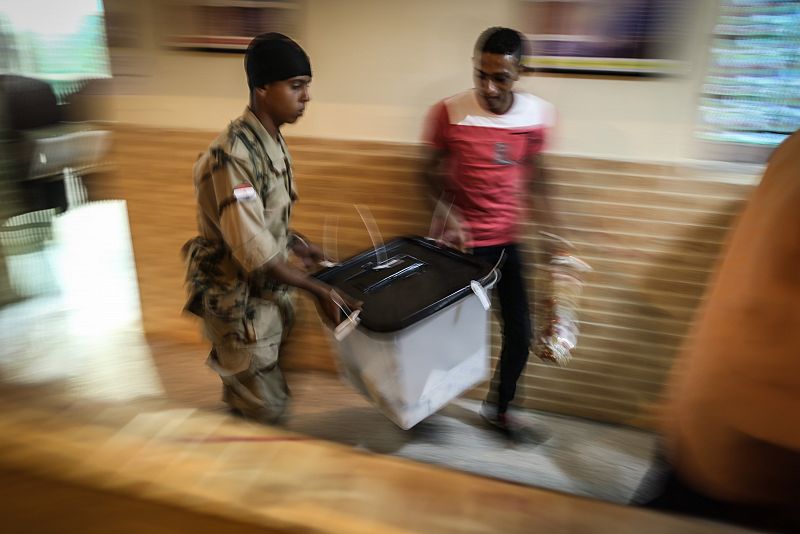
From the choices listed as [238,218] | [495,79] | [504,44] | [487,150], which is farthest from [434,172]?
[238,218]

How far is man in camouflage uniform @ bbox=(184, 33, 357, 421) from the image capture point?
153 centimetres

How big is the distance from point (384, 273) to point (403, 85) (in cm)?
90

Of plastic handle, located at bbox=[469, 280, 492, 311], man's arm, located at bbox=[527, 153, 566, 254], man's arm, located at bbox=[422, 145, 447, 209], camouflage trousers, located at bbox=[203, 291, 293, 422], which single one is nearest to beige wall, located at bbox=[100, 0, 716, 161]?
man's arm, located at bbox=[527, 153, 566, 254]

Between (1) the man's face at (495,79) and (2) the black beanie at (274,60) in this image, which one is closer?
(2) the black beanie at (274,60)

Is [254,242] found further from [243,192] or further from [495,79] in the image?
[495,79]

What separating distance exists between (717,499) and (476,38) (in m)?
1.68

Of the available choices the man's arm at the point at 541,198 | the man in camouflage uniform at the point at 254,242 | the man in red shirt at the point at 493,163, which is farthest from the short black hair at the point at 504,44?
the man in camouflage uniform at the point at 254,242

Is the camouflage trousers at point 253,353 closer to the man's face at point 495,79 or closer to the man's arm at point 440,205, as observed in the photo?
the man's arm at point 440,205

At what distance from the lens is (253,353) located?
1.80m

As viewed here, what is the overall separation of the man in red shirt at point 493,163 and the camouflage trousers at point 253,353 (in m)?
0.67

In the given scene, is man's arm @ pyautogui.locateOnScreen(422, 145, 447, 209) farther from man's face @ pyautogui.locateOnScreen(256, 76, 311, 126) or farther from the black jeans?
man's face @ pyautogui.locateOnScreen(256, 76, 311, 126)

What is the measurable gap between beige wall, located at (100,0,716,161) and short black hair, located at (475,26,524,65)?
0.26 meters

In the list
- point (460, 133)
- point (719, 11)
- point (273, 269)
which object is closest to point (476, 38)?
point (460, 133)

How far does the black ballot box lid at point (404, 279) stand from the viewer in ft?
5.09
